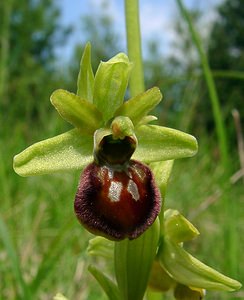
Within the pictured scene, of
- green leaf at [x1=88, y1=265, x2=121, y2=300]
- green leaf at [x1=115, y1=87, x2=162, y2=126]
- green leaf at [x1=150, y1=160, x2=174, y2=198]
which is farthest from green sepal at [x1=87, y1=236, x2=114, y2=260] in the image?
green leaf at [x1=115, y1=87, x2=162, y2=126]

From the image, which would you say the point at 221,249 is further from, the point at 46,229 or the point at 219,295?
the point at 46,229

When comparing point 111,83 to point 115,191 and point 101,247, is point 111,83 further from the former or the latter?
point 101,247

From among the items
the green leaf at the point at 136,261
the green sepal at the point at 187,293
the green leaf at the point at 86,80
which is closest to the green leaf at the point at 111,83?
the green leaf at the point at 86,80

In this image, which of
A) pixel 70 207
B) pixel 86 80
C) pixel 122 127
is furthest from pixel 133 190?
pixel 70 207

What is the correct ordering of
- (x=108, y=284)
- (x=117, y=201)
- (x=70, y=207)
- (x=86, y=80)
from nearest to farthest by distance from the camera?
(x=117, y=201) → (x=86, y=80) → (x=108, y=284) → (x=70, y=207)

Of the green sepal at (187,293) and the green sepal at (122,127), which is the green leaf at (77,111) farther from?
the green sepal at (187,293)

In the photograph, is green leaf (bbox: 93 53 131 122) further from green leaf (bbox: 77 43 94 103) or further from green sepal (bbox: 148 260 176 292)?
green sepal (bbox: 148 260 176 292)

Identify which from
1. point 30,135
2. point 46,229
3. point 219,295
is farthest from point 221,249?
point 30,135
